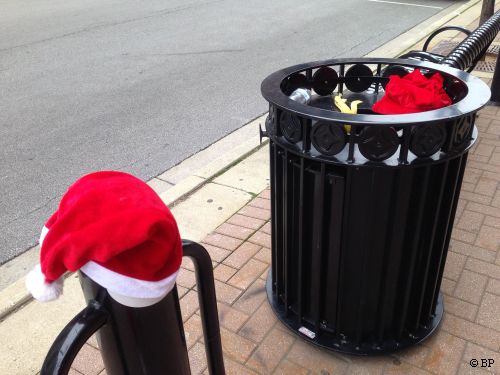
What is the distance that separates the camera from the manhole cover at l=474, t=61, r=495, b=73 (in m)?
6.45

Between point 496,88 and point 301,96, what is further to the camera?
point 496,88

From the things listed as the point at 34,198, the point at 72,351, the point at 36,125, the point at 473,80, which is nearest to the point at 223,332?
the point at 72,351

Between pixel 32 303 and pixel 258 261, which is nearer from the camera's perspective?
pixel 32 303

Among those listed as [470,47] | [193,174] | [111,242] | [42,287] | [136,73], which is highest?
[111,242]

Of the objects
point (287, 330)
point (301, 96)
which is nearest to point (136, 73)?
point (301, 96)

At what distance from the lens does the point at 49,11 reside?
12.1 metres

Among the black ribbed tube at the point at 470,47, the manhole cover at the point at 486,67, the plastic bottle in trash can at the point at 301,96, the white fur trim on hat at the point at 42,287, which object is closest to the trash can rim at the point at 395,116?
the plastic bottle in trash can at the point at 301,96

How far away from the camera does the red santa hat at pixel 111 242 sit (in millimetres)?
1035

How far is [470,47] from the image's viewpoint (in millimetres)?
3838

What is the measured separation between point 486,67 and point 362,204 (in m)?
5.80

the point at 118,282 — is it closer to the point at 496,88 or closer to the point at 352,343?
the point at 352,343

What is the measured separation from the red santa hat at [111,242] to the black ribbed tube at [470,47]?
116 inches

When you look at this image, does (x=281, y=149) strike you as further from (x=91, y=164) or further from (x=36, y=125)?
(x=36, y=125)

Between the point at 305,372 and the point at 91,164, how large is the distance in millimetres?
3117
